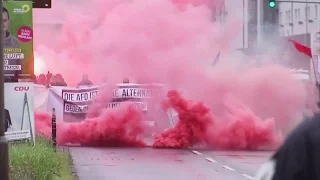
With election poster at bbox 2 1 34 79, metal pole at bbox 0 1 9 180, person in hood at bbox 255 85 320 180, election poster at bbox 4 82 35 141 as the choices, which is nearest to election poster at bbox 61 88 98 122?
election poster at bbox 4 82 35 141

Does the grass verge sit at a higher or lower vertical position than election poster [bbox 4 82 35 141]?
lower

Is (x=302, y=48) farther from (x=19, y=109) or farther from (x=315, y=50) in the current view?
(x=19, y=109)

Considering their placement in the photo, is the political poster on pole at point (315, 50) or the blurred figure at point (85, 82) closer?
the blurred figure at point (85, 82)

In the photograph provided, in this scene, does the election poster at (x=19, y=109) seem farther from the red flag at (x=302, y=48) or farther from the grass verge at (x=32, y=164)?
the red flag at (x=302, y=48)

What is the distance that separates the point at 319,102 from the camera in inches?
77.3

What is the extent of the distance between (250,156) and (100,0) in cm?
572

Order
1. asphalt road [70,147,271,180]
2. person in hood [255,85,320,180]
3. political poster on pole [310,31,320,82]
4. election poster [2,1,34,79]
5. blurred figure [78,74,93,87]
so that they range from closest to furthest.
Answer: person in hood [255,85,320,180]
election poster [2,1,34,79]
asphalt road [70,147,271,180]
blurred figure [78,74,93,87]
political poster on pole [310,31,320,82]

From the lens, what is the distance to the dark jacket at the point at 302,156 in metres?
1.71

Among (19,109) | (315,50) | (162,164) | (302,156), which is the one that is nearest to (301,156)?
(302,156)

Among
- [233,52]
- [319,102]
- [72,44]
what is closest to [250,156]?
[233,52]

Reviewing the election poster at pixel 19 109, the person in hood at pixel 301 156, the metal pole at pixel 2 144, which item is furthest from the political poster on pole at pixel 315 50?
the person in hood at pixel 301 156

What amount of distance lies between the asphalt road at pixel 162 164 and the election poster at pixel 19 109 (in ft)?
4.08

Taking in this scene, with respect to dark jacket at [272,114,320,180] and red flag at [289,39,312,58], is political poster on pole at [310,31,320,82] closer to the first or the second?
red flag at [289,39,312,58]

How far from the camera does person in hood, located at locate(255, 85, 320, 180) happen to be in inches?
67.2
